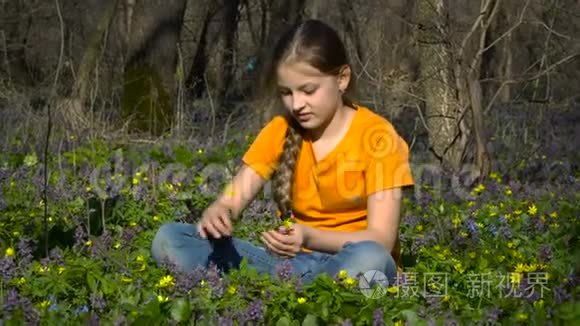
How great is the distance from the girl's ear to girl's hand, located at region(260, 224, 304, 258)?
2.42 ft

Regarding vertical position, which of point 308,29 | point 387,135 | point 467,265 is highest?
point 308,29

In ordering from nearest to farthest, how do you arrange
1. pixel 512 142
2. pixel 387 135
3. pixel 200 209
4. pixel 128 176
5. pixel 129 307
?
pixel 129 307 < pixel 387 135 < pixel 200 209 < pixel 128 176 < pixel 512 142

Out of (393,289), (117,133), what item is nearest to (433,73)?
(117,133)

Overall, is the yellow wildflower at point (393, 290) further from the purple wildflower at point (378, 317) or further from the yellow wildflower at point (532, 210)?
the yellow wildflower at point (532, 210)

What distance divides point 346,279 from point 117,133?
5.56m

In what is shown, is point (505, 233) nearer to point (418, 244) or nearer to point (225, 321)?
point (418, 244)

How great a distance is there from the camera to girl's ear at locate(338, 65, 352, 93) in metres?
3.75

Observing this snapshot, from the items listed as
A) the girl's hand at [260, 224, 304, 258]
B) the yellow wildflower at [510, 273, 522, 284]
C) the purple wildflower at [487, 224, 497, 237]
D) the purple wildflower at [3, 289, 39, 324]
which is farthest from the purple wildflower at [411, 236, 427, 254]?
the purple wildflower at [3, 289, 39, 324]

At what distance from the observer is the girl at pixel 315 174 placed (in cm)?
356

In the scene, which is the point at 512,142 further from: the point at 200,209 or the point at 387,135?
the point at 387,135

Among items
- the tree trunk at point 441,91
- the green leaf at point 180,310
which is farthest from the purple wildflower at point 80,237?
the tree trunk at point 441,91

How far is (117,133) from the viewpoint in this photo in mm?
8469

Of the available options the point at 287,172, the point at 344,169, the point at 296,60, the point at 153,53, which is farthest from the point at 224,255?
the point at 153,53

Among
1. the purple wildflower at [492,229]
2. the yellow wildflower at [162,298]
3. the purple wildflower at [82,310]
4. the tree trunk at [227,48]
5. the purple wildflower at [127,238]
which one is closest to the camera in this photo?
the yellow wildflower at [162,298]
